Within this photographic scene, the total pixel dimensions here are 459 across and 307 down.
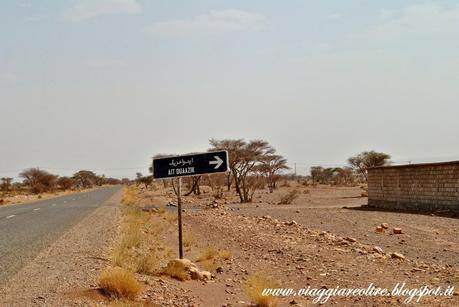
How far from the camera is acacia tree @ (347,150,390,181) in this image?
242 ft

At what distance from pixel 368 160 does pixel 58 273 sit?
232ft

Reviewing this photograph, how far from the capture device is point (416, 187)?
30.7m

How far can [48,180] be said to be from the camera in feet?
389

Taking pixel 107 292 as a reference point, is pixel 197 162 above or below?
above

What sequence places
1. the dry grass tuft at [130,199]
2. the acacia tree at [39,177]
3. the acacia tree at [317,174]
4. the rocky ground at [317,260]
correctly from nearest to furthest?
the rocky ground at [317,260] → the dry grass tuft at [130,199] → the acacia tree at [317,174] → the acacia tree at [39,177]

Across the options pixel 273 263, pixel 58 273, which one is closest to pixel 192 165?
pixel 58 273

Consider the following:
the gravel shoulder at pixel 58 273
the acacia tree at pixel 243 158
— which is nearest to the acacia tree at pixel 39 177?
the acacia tree at pixel 243 158

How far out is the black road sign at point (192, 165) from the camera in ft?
37.7

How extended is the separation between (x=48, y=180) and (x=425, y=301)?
118281mm

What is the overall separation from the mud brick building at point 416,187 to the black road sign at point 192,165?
1958 cm

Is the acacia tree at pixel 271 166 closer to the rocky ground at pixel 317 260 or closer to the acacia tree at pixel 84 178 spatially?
the rocky ground at pixel 317 260

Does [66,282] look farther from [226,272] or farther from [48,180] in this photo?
[48,180]

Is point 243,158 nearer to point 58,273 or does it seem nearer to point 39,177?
point 58,273

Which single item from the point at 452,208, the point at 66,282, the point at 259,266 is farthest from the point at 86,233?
the point at 452,208
